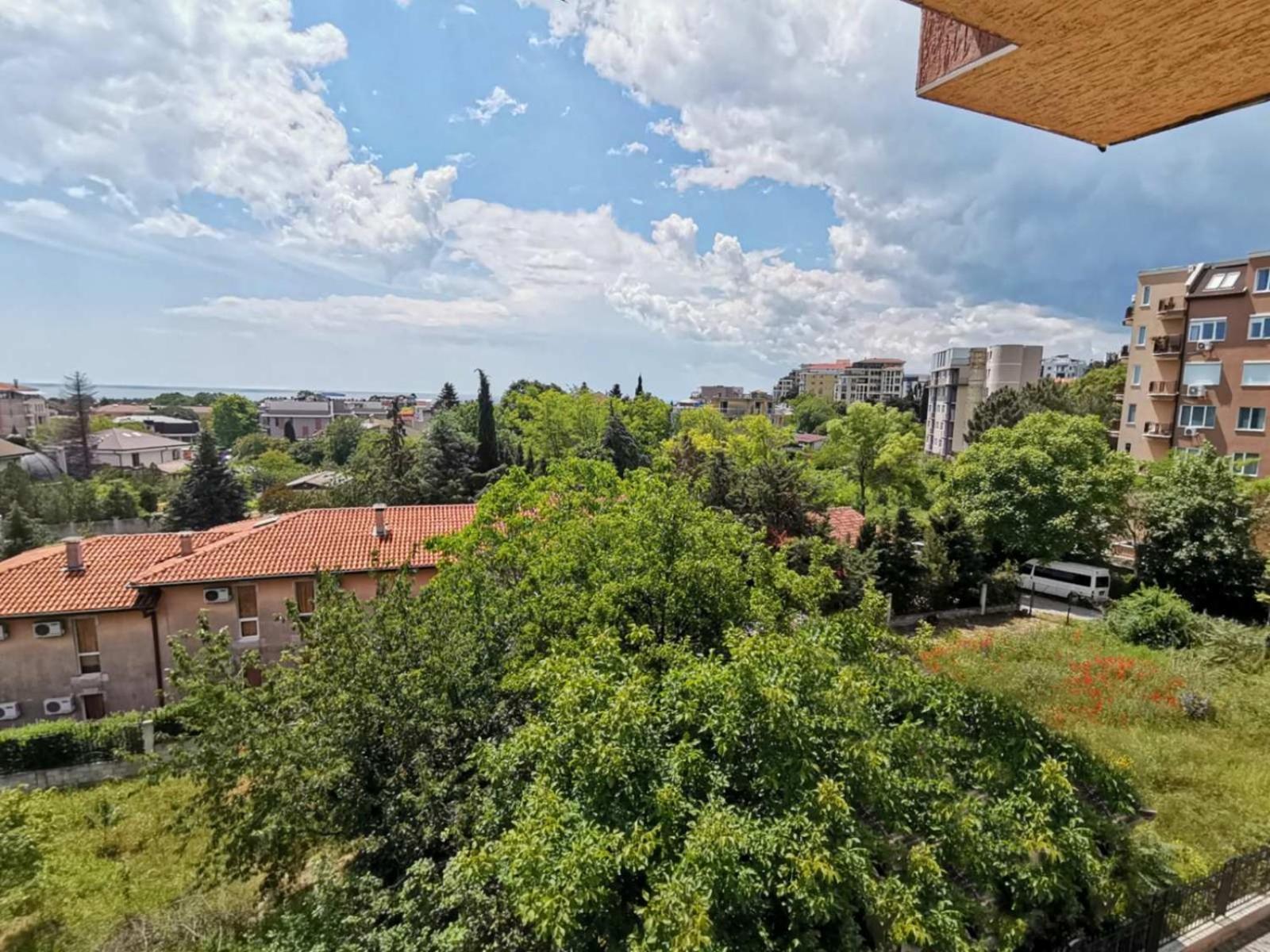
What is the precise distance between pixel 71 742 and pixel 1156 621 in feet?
94.2

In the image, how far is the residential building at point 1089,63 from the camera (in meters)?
3.13

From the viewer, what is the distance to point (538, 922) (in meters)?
4.84

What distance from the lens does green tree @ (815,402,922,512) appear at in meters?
30.6

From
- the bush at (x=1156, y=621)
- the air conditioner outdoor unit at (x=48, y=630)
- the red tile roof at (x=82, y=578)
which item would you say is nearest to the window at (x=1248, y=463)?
the bush at (x=1156, y=621)

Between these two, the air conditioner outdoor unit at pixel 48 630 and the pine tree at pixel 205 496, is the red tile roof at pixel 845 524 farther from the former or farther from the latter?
the pine tree at pixel 205 496

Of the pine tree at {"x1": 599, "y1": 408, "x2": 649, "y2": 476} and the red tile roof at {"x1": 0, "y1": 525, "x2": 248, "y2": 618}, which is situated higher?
the pine tree at {"x1": 599, "y1": 408, "x2": 649, "y2": 476}

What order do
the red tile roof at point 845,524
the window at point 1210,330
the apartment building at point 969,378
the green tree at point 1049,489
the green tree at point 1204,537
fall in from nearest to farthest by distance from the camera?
the green tree at point 1204,537 → the green tree at point 1049,489 → the red tile roof at point 845,524 → the window at point 1210,330 → the apartment building at point 969,378

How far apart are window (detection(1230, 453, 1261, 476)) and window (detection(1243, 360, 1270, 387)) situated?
2819mm

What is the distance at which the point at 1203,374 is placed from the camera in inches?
1018

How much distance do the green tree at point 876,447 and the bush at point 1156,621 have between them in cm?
1311

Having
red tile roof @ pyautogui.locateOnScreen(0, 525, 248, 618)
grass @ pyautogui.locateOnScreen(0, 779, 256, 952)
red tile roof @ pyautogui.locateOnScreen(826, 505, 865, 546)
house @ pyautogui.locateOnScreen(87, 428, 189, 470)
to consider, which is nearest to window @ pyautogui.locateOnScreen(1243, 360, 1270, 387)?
red tile roof @ pyautogui.locateOnScreen(826, 505, 865, 546)

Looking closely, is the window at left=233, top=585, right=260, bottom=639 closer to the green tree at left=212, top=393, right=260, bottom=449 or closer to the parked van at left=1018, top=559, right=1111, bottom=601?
the parked van at left=1018, top=559, right=1111, bottom=601

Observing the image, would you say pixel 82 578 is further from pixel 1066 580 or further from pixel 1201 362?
pixel 1201 362

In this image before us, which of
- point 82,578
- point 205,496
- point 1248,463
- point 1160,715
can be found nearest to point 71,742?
point 82,578
